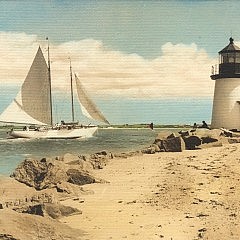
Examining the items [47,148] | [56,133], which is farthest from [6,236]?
[56,133]

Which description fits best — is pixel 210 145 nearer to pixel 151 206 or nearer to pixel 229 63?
pixel 229 63

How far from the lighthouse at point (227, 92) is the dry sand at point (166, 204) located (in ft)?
14.0

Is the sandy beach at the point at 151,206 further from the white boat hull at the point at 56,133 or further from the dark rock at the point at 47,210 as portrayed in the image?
the white boat hull at the point at 56,133

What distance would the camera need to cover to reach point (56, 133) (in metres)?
14.4

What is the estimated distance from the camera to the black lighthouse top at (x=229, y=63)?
9.11 meters

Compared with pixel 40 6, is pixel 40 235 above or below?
below

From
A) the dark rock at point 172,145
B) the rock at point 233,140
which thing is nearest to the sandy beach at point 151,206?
the dark rock at point 172,145

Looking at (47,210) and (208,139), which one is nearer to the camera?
(47,210)

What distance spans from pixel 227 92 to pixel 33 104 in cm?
543

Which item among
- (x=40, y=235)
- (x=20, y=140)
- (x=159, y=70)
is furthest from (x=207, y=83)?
(x=20, y=140)

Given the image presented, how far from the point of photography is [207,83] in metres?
6.57

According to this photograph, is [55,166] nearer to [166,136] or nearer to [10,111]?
[166,136]

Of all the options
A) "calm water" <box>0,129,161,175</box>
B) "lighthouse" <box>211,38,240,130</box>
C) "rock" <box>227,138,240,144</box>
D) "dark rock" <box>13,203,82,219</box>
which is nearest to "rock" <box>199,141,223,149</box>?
"rock" <box>227,138,240,144</box>

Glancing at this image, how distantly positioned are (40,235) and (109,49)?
2.78 m
